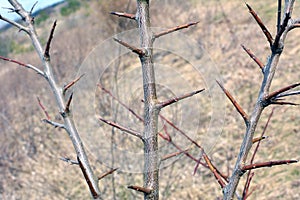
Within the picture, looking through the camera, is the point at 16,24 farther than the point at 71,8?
No

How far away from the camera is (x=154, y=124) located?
0.82 metres

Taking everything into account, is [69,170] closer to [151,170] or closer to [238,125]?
[238,125]

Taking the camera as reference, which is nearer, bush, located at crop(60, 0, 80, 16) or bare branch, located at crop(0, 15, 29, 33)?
bare branch, located at crop(0, 15, 29, 33)

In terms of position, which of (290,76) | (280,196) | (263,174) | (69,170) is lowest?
(280,196)

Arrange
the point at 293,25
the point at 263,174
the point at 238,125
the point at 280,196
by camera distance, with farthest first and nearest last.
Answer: the point at 238,125 < the point at 263,174 < the point at 280,196 < the point at 293,25

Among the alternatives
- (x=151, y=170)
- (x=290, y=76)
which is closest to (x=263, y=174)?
(x=290, y=76)

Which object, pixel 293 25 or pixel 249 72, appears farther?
pixel 249 72

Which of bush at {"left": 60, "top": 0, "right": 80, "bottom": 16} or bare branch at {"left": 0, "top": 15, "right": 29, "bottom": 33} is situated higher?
bush at {"left": 60, "top": 0, "right": 80, "bottom": 16}

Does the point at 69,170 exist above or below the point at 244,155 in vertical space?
above

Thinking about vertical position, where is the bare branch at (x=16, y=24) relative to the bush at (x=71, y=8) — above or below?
below

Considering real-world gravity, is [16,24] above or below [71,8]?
below

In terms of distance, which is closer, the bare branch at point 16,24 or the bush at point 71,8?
the bare branch at point 16,24

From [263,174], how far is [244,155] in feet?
12.5

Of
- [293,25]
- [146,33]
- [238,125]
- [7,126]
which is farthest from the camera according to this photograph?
[7,126]
